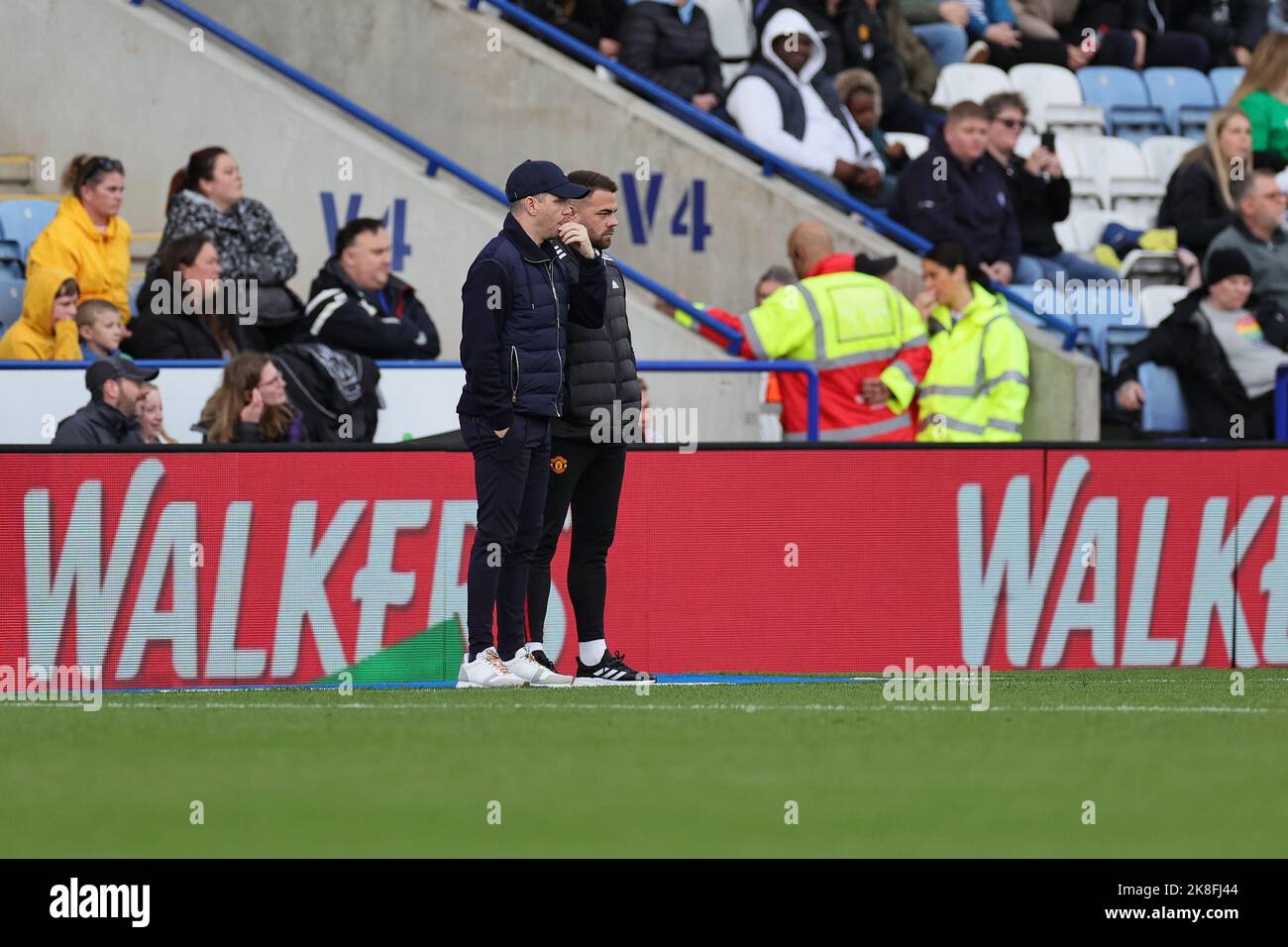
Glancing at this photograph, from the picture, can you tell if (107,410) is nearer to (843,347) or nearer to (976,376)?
(843,347)

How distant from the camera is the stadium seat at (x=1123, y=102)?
19812 millimetres

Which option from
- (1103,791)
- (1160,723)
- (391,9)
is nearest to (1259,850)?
(1103,791)

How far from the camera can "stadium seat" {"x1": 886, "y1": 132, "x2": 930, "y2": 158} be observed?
18.0 metres

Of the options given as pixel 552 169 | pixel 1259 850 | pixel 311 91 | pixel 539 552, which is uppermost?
pixel 311 91

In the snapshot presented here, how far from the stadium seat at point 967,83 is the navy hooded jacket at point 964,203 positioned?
101 inches

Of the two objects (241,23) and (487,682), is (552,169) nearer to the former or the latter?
(487,682)

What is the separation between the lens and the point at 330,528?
38.2ft

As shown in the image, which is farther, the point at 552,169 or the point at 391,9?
the point at 391,9

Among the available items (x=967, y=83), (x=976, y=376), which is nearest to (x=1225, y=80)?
(x=967, y=83)

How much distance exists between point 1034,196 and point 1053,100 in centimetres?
291

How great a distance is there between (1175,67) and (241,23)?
777 centimetres

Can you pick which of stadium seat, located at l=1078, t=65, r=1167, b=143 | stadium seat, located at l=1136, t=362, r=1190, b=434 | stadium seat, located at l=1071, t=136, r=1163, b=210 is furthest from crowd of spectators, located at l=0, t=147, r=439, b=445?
stadium seat, located at l=1078, t=65, r=1167, b=143

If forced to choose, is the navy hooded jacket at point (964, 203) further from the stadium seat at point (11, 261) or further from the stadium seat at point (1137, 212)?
the stadium seat at point (11, 261)

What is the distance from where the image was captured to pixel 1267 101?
17797 millimetres
